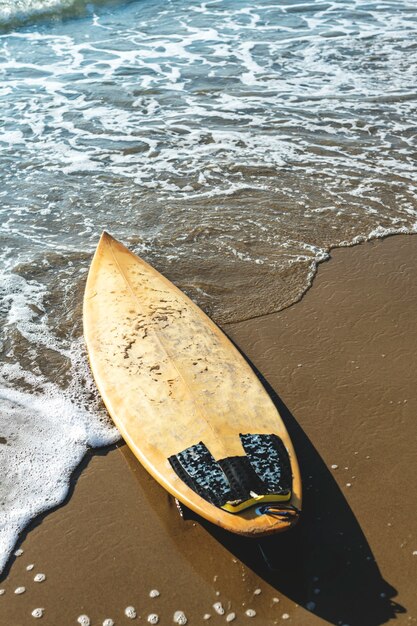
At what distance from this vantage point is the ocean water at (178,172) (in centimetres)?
506

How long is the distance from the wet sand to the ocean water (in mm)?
338

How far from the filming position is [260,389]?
4375mm

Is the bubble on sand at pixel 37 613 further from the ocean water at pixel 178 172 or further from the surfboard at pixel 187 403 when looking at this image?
the surfboard at pixel 187 403

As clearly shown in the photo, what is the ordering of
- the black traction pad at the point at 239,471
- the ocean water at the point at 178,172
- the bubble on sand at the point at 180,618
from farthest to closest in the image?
the ocean water at the point at 178,172, the black traction pad at the point at 239,471, the bubble on sand at the point at 180,618

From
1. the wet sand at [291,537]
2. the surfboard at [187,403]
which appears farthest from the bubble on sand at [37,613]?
the surfboard at [187,403]

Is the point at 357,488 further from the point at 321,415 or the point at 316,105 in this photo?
the point at 316,105

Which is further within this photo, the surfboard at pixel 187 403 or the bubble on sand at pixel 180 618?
the surfboard at pixel 187 403

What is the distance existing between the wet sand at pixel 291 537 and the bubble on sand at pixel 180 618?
3cm

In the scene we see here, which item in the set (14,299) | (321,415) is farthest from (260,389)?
(14,299)

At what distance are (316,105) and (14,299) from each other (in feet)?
20.7

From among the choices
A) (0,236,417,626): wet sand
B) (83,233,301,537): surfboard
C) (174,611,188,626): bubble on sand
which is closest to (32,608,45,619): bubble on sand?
(0,236,417,626): wet sand

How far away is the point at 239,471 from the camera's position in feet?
11.5

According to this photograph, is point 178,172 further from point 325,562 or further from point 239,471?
point 325,562

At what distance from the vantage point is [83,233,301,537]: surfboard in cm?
343
